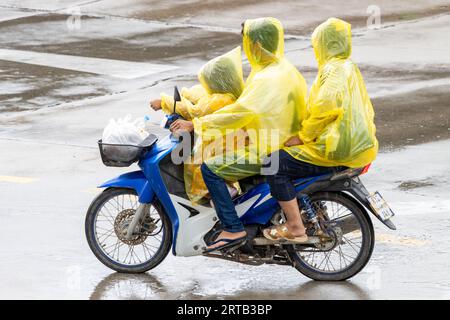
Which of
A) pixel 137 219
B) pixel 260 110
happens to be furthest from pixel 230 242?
pixel 260 110

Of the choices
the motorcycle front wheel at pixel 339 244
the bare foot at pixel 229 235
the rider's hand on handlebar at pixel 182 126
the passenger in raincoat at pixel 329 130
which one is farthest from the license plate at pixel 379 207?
the rider's hand on handlebar at pixel 182 126

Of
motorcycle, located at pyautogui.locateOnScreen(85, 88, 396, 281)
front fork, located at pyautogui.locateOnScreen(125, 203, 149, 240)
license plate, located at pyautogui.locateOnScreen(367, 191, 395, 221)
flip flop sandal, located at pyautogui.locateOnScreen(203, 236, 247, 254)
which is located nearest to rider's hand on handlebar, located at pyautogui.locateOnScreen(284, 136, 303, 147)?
motorcycle, located at pyautogui.locateOnScreen(85, 88, 396, 281)

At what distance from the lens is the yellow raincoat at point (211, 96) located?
25.8ft

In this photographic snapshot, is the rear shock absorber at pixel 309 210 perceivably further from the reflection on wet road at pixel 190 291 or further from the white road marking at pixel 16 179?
the white road marking at pixel 16 179

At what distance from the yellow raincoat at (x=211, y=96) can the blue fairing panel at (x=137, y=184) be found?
1.02ft

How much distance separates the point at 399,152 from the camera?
1166 centimetres

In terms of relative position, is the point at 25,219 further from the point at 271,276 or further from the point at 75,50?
the point at 75,50

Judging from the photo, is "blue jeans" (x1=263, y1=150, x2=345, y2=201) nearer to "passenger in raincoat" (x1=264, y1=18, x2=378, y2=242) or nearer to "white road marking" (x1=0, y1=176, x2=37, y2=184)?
"passenger in raincoat" (x1=264, y1=18, x2=378, y2=242)

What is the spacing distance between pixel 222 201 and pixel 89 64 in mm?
8980

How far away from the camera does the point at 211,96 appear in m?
7.96

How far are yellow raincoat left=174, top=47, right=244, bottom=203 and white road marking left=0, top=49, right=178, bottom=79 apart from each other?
7.75 metres

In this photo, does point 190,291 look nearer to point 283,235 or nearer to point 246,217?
point 246,217

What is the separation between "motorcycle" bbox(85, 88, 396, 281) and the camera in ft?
25.9
